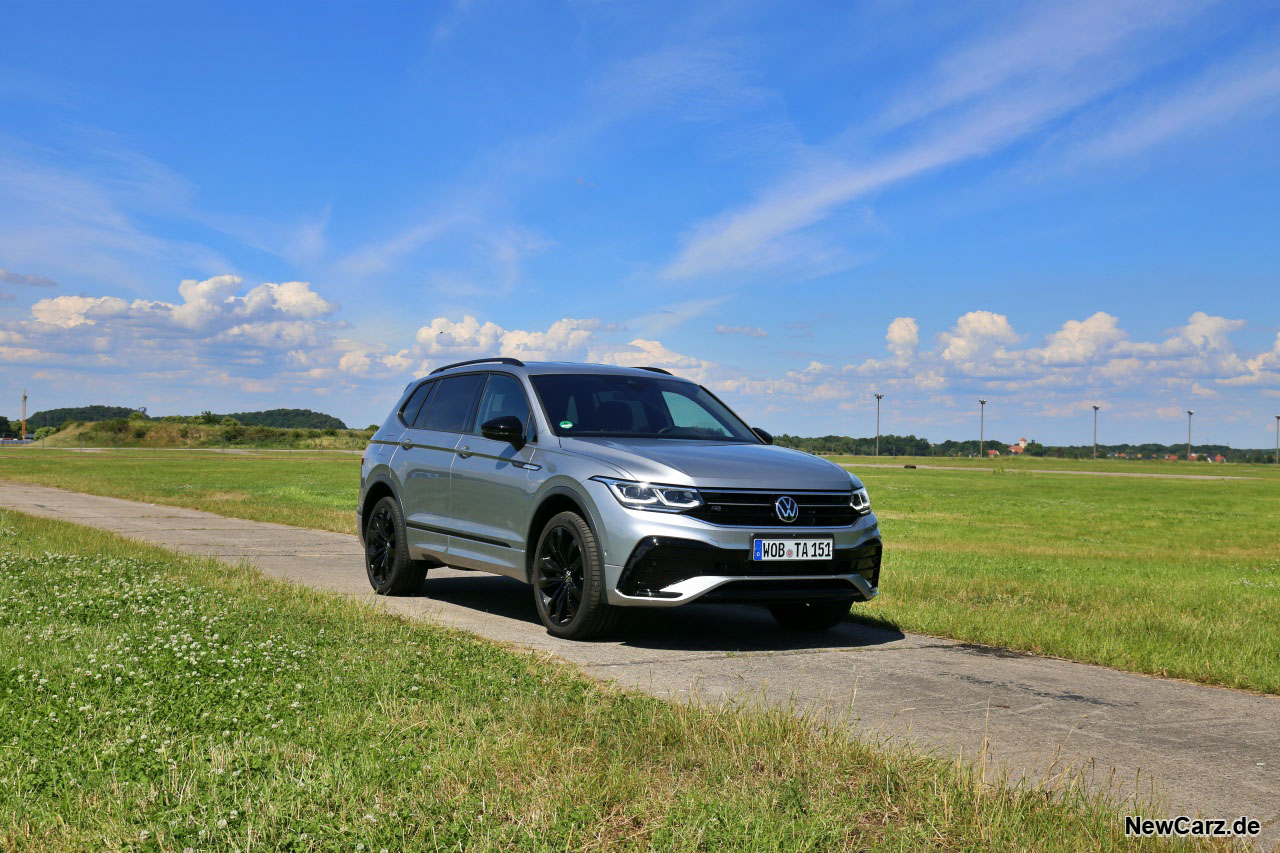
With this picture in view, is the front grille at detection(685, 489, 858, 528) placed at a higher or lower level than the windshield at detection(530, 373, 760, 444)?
lower

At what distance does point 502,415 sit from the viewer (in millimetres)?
8695

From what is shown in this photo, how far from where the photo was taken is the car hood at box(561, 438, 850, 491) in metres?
7.04

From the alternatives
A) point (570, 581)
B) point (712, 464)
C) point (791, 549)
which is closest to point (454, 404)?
point (570, 581)

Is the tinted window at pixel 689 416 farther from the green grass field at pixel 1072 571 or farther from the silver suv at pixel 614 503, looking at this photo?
the green grass field at pixel 1072 571

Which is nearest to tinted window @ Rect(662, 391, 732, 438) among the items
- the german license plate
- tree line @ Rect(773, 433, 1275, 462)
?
the german license plate

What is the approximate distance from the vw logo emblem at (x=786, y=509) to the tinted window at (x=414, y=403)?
4218 millimetres

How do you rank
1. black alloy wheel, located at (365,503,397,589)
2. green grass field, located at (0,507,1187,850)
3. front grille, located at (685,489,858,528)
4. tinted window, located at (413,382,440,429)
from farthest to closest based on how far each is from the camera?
tinted window, located at (413,382,440,429) < black alloy wheel, located at (365,503,397,589) < front grille, located at (685,489,858,528) < green grass field, located at (0,507,1187,850)

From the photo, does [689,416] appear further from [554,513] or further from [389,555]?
[389,555]

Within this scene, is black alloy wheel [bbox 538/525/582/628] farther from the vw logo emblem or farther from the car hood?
the vw logo emblem

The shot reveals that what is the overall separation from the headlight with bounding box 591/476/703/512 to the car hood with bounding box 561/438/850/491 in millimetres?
46

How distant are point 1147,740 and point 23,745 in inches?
183

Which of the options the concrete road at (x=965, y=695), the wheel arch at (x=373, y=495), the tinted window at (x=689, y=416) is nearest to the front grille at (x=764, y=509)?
the concrete road at (x=965, y=695)

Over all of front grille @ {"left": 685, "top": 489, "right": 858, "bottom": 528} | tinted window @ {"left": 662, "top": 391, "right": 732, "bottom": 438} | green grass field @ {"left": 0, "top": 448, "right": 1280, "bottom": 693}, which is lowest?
green grass field @ {"left": 0, "top": 448, "right": 1280, "bottom": 693}

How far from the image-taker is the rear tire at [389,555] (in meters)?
9.59
